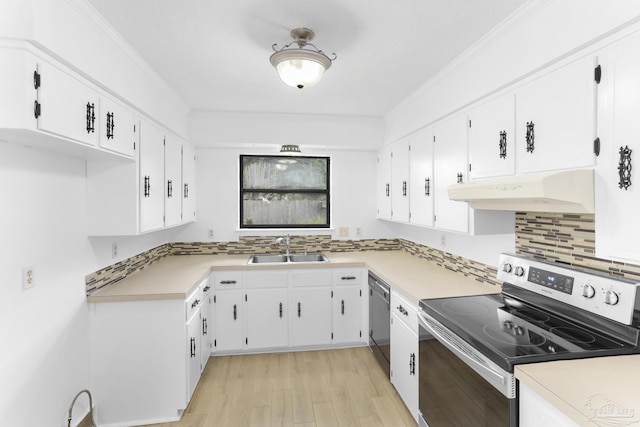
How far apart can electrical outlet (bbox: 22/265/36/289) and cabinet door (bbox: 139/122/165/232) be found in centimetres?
69

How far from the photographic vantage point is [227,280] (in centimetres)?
316

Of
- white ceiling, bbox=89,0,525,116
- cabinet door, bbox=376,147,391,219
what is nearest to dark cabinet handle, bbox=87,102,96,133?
white ceiling, bbox=89,0,525,116

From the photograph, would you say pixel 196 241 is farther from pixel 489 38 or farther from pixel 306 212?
pixel 489 38

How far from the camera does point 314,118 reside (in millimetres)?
3625

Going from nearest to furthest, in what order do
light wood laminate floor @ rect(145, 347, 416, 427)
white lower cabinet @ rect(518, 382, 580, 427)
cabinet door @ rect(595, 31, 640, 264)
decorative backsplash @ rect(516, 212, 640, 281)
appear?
white lower cabinet @ rect(518, 382, 580, 427)
cabinet door @ rect(595, 31, 640, 264)
decorative backsplash @ rect(516, 212, 640, 281)
light wood laminate floor @ rect(145, 347, 416, 427)

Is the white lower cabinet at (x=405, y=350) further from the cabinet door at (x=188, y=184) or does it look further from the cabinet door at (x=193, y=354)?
the cabinet door at (x=188, y=184)

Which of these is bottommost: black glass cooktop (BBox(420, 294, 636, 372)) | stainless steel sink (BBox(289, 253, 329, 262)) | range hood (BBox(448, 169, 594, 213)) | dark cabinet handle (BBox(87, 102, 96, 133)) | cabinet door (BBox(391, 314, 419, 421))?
cabinet door (BBox(391, 314, 419, 421))

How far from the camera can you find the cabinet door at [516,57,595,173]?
1.35 metres

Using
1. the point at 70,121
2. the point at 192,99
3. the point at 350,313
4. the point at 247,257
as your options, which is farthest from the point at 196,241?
the point at 70,121

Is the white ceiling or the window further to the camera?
the window

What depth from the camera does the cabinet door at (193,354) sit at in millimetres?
2357

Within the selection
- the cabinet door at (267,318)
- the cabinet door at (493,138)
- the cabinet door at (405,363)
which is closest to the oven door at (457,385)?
the cabinet door at (405,363)

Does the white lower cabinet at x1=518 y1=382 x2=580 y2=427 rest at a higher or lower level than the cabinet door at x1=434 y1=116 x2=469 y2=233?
lower

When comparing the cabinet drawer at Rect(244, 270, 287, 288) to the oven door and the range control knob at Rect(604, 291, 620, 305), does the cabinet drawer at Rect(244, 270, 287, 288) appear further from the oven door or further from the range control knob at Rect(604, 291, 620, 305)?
the range control knob at Rect(604, 291, 620, 305)
